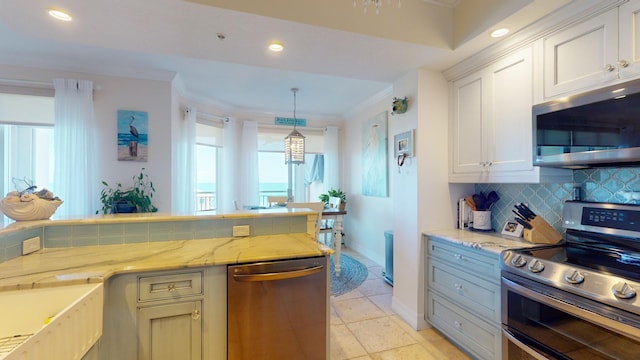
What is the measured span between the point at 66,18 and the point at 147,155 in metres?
1.82

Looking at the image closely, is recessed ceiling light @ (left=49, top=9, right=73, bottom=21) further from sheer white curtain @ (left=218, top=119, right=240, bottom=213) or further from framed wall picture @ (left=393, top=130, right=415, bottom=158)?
sheer white curtain @ (left=218, top=119, right=240, bottom=213)

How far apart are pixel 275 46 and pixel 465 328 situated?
2.55 metres

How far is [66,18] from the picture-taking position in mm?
1763

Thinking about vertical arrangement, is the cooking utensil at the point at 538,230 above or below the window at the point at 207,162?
below

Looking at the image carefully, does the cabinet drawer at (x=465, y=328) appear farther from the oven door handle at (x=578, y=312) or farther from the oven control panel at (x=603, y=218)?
the oven control panel at (x=603, y=218)

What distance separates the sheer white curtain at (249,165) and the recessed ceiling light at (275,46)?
2.99 metres

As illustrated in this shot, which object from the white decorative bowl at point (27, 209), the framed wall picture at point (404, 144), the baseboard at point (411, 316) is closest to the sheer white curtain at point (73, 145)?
the white decorative bowl at point (27, 209)

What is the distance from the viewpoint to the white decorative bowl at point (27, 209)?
59.6 inches

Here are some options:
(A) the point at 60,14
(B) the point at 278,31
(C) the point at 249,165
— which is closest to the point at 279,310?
(B) the point at 278,31

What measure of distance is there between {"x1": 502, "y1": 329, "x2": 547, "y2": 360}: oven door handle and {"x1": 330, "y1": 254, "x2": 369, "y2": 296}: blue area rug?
6.01 ft

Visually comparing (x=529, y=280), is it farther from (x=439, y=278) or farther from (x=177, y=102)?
(x=177, y=102)

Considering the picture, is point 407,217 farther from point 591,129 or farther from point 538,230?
point 591,129

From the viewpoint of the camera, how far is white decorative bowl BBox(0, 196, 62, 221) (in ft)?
4.97

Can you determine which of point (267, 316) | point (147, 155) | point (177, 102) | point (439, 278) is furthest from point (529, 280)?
point (177, 102)
